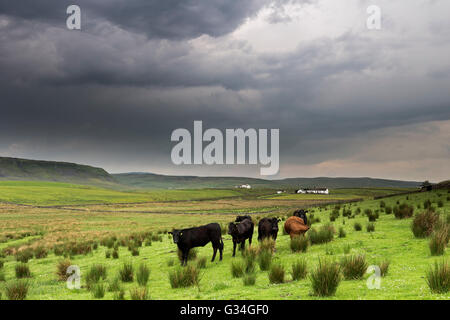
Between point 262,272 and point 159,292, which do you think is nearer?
point 159,292

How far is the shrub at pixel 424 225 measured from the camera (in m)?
15.1

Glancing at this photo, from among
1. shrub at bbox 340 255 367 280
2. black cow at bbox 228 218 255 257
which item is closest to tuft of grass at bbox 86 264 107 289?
black cow at bbox 228 218 255 257

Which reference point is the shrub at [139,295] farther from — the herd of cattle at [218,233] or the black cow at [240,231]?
the black cow at [240,231]

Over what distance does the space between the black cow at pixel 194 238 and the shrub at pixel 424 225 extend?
9.37 meters

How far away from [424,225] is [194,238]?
11001mm

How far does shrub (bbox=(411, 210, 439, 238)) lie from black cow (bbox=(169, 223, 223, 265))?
9.37 metres

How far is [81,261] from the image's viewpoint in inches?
876

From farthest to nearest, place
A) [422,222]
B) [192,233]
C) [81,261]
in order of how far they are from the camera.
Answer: [81,261]
[192,233]
[422,222]

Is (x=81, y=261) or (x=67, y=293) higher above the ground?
(x=67, y=293)

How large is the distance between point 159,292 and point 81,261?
13542 millimetres

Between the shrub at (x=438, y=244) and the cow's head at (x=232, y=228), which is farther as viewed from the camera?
the cow's head at (x=232, y=228)

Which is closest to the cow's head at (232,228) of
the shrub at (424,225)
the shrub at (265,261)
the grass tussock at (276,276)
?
the shrub at (265,261)
